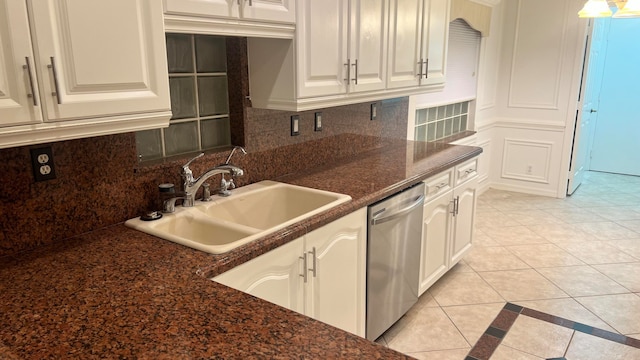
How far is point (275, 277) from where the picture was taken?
1709mm

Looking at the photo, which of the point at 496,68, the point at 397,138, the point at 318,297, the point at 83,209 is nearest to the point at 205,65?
the point at 83,209

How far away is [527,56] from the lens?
521 cm

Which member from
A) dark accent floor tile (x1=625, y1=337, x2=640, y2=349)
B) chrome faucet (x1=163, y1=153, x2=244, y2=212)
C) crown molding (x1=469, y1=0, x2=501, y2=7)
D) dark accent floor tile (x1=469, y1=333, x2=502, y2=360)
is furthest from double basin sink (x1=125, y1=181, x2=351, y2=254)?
crown molding (x1=469, y1=0, x2=501, y2=7)

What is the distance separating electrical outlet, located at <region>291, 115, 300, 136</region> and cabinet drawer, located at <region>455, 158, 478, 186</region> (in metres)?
1.13

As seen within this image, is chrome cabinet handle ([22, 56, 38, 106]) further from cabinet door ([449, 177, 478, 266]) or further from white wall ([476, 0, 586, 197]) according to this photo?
white wall ([476, 0, 586, 197])

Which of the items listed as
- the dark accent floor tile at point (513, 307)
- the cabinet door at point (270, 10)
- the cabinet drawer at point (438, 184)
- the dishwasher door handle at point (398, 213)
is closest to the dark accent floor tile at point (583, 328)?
the dark accent floor tile at point (513, 307)

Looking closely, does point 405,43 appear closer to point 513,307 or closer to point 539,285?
point 513,307

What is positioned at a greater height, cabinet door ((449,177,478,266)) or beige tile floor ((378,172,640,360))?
cabinet door ((449,177,478,266))

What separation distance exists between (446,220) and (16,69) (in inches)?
98.6

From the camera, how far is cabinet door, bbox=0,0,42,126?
3.66 ft

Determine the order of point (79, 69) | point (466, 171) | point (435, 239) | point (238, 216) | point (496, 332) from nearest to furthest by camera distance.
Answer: point (79, 69) → point (238, 216) → point (496, 332) → point (435, 239) → point (466, 171)

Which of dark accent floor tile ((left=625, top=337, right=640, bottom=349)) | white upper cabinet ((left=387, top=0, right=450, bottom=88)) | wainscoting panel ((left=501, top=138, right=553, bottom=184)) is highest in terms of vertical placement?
white upper cabinet ((left=387, top=0, right=450, bottom=88))

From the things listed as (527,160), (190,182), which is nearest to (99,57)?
(190,182)

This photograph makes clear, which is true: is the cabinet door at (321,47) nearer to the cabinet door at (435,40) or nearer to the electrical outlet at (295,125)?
the electrical outlet at (295,125)
